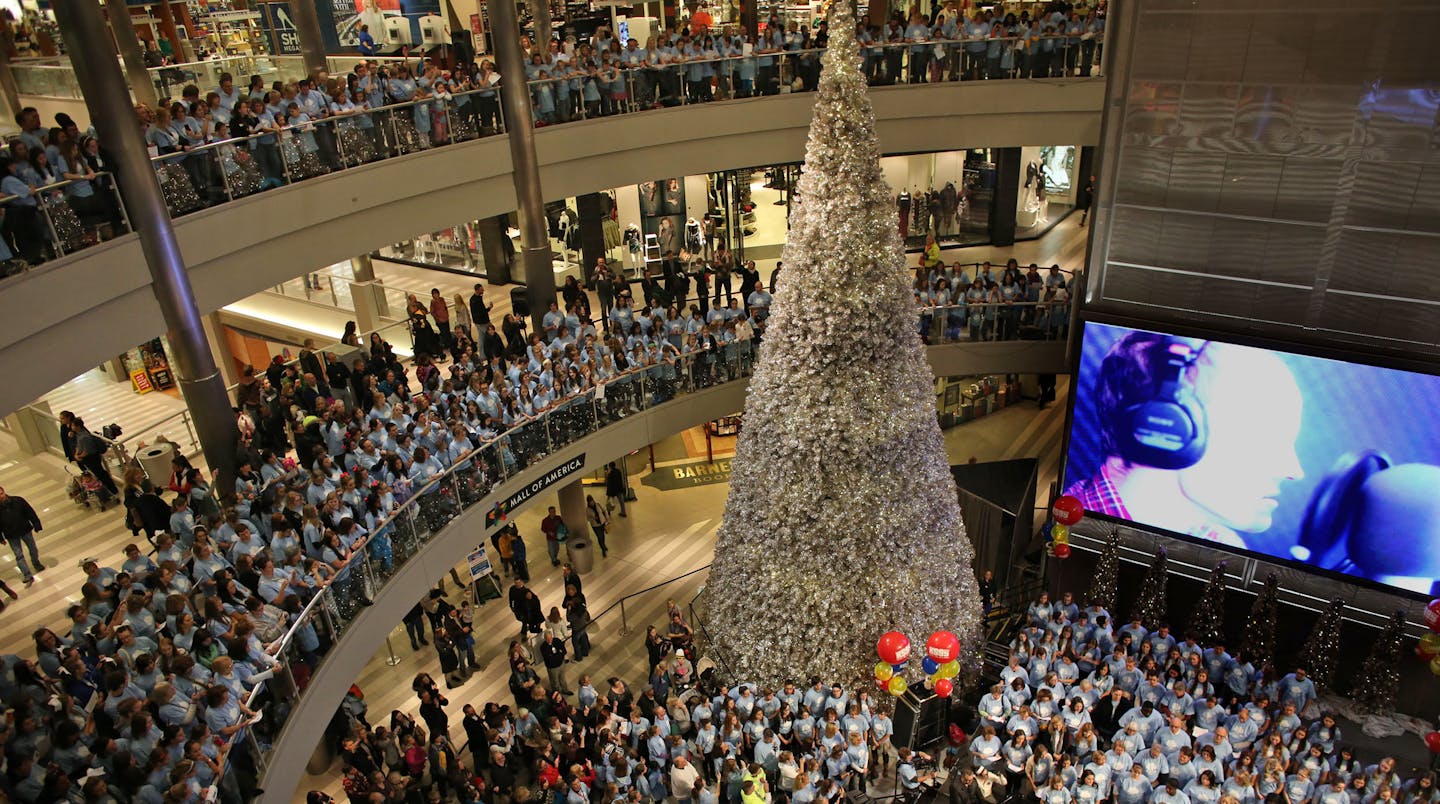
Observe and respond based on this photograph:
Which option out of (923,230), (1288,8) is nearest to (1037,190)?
(923,230)

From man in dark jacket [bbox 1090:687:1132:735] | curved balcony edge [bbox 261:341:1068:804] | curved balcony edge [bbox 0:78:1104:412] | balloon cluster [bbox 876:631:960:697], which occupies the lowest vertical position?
man in dark jacket [bbox 1090:687:1132:735]

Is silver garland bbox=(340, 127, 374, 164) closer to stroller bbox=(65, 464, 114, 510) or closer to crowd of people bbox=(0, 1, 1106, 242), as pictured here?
crowd of people bbox=(0, 1, 1106, 242)

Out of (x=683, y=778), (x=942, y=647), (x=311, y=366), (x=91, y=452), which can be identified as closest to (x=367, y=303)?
(x=311, y=366)

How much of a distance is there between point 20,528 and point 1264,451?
14573mm

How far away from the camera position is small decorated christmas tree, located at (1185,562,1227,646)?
12469 mm

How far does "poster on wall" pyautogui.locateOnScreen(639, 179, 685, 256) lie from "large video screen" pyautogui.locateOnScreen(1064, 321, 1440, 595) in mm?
10735

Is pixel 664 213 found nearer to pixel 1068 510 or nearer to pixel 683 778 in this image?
pixel 1068 510

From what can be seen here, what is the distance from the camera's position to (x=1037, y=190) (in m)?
23.8

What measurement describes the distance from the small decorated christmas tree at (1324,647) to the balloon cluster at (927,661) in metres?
4.43

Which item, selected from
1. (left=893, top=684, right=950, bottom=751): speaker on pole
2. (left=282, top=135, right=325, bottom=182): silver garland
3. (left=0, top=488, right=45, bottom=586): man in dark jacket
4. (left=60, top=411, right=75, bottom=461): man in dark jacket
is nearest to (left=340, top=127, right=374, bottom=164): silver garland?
(left=282, top=135, right=325, bottom=182): silver garland

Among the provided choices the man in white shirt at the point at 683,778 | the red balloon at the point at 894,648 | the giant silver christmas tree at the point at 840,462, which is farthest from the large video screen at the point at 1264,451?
the man in white shirt at the point at 683,778

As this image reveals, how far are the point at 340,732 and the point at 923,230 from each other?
16.5 meters

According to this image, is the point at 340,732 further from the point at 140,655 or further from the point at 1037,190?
the point at 1037,190

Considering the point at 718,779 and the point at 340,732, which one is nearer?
the point at 718,779
